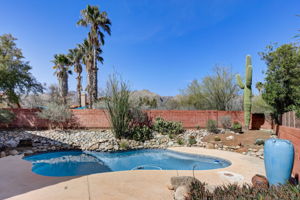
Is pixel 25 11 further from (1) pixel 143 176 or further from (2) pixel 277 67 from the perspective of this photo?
(2) pixel 277 67

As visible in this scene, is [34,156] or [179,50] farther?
[179,50]

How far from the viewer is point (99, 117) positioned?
34.1 feet

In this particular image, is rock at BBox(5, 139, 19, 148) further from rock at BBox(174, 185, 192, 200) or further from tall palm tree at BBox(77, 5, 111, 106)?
rock at BBox(174, 185, 192, 200)

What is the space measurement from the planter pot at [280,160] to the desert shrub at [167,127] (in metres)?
6.97

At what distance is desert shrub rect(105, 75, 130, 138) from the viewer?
28.1 feet

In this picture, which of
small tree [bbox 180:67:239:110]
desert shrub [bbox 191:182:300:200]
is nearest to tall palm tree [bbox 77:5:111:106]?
small tree [bbox 180:67:239:110]

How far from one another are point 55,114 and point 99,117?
2.67m

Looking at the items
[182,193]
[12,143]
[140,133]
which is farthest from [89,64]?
[182,193]

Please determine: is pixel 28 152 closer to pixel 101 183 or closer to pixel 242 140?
pixel 101 183

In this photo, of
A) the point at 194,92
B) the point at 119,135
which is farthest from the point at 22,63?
the point at 194,92

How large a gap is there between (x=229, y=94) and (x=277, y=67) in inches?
196

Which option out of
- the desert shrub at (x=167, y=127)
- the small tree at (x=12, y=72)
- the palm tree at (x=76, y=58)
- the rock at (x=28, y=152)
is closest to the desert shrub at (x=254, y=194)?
the rock at (x=28, y=152)

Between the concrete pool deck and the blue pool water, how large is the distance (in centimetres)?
83

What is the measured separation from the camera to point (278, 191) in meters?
2.04
